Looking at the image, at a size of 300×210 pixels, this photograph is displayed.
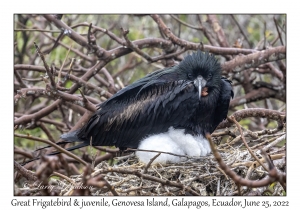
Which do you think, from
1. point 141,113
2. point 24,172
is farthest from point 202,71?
point 24,172

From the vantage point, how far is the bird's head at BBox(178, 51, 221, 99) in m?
3.58

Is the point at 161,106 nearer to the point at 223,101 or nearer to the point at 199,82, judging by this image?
the point at 199,82

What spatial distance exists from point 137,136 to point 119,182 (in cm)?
67

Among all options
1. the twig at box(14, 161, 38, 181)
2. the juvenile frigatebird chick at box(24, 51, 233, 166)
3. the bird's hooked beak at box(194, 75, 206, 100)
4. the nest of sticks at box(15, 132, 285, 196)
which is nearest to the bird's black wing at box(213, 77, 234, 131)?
the juvenile frigatebird chick at box(24, 51, 233, 166)

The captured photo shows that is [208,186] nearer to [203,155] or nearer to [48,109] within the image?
[203,155]

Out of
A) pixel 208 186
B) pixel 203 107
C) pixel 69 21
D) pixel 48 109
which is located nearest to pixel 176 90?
pixel 203 107

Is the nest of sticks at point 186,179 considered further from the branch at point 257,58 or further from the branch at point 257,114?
the branch at point 257,58

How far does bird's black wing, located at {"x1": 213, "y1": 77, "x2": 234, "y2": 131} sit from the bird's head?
3.5 inches

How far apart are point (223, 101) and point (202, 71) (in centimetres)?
28

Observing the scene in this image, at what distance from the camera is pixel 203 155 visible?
3.54 metres

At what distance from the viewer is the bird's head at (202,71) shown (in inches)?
141

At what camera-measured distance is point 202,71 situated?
3580 millimetres

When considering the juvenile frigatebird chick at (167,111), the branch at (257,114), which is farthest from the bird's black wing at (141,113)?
the branch at (257,114)
